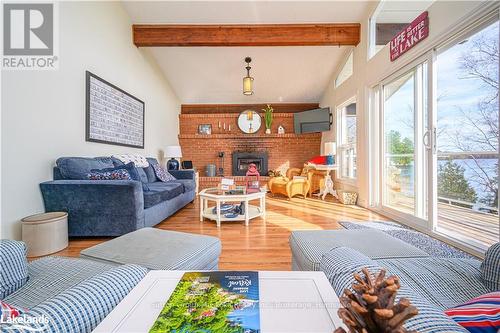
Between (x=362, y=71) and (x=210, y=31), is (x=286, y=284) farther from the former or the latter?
(x=210, y=31)

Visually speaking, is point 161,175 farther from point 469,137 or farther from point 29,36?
point 469,137

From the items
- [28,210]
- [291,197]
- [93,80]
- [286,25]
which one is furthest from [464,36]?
[28,210]

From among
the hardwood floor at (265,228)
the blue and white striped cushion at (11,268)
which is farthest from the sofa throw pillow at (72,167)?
the blue and white striped cushion at (11,268)

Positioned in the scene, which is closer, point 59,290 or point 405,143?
point 59,290

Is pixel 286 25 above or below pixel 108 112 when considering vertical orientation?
above

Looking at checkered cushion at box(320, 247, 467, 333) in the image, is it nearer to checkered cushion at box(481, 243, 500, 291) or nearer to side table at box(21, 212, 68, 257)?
checkered cushion at box(481, 243, 500, 291)

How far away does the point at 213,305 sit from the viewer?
555 millimetres

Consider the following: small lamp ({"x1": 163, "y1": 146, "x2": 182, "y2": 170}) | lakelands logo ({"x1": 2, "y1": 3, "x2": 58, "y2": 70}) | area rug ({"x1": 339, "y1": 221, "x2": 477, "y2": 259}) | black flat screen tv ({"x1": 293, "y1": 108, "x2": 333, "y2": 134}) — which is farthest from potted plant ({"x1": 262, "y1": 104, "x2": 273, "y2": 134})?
lakelands logo ({"x1": 2, "y1": 3, "x2": 58, "y2": 70})

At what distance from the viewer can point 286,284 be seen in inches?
26.3

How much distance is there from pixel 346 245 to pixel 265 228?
1.49 m

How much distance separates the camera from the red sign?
235cm

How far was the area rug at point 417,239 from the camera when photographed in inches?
73.6

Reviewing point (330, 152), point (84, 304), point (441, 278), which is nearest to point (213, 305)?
point (84, 304)

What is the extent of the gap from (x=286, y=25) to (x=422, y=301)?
438 centimetres
